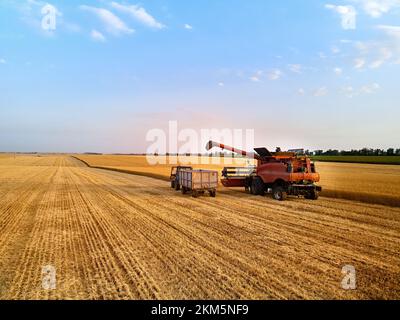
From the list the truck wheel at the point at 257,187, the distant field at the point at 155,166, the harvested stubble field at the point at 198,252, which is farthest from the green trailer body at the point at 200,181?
the distant field at the point at 155,166

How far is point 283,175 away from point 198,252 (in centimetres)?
956

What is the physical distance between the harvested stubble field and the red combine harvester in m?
2.59

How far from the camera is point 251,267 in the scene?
19.8 ft

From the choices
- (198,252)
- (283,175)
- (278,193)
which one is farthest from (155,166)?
(198,252)

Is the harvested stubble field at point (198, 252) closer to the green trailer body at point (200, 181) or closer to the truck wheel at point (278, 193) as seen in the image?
the truck wheel at point (278, 193)

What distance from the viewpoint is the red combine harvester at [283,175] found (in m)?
15.3

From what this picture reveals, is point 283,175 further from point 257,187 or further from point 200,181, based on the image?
point 200,181

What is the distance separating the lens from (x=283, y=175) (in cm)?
1544

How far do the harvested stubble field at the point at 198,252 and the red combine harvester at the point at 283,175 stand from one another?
2587mm

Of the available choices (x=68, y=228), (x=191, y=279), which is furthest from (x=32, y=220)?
(x=191, y=279)

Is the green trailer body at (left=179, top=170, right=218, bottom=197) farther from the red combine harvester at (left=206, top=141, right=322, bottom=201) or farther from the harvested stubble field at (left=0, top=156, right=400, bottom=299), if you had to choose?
the harvested stubble field at (left=0, top=156, right=400, bottom=299)

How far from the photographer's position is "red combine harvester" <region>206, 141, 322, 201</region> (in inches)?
601
